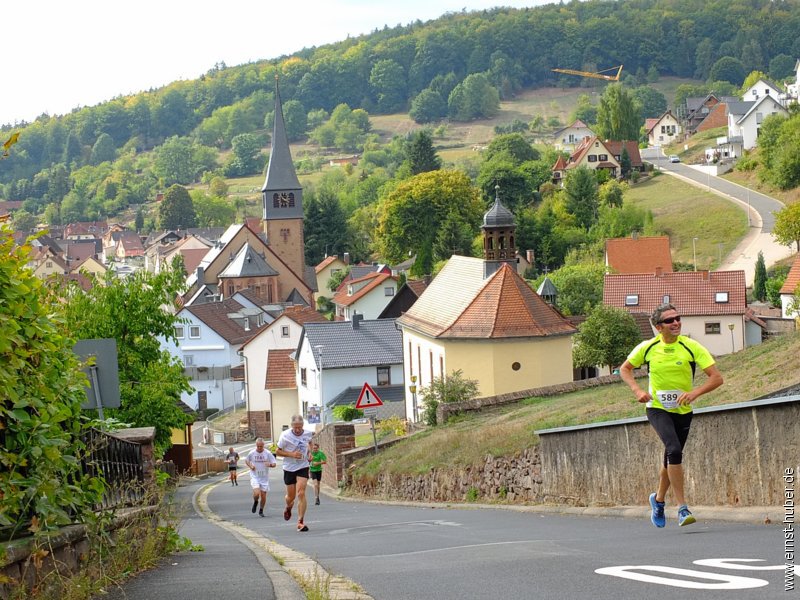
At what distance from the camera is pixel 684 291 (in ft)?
229

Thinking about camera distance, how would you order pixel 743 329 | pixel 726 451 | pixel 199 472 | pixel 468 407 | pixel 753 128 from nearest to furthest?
pixel 726 451 < pixel 468 407 < pixel 199 472 < pixel 743 329 < pixel 753 128

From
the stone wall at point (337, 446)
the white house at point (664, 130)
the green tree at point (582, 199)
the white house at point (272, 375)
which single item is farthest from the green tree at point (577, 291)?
the white house at point (664, 130)

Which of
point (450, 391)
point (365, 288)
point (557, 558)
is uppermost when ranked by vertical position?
point (365, 288)

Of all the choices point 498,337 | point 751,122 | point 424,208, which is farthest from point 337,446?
point 751,122

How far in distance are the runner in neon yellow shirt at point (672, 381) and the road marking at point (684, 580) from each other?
214 centimetres

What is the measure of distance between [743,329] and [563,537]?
58.2 metres

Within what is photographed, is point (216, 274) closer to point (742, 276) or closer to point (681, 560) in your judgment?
point (742, 276)

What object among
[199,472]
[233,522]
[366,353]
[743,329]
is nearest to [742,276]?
[743,329]

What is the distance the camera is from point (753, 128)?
146m

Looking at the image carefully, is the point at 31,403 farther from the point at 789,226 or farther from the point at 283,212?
the point at 283,212

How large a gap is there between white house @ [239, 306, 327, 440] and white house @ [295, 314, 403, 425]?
5.24 meters

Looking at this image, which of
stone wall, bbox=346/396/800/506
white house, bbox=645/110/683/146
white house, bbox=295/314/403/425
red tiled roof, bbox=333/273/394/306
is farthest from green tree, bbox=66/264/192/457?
white house, bbox=645/110/683/146

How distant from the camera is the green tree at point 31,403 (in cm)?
741

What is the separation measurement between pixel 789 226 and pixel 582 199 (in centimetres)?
3063
